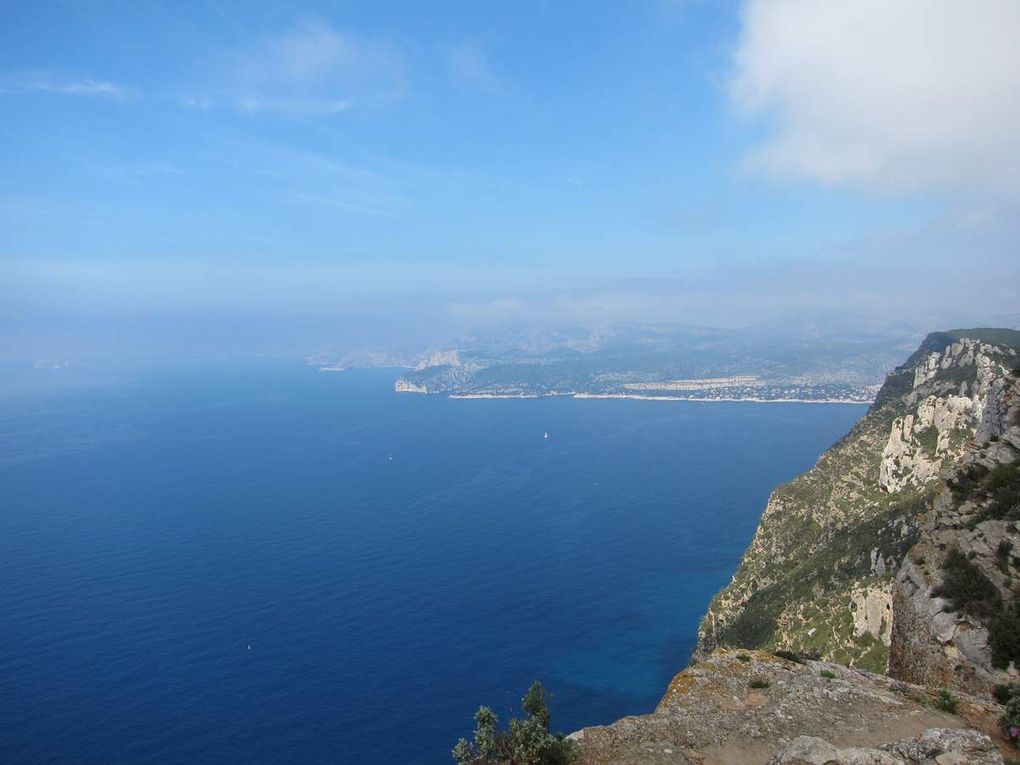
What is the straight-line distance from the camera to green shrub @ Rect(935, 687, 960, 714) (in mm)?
15219

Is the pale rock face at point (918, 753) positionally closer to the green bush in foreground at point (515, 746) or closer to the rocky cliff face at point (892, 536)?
the green bush in foreground at point (515, 746)

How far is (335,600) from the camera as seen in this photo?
80938mm

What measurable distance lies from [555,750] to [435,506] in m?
116

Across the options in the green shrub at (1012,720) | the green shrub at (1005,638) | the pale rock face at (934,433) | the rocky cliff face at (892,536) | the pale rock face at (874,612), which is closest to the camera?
the green shrub at (1012,720)

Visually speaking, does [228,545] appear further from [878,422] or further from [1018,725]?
[1018,725]

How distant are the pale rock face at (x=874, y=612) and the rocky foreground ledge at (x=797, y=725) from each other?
2736 cm

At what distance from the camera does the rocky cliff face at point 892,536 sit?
64.0ft

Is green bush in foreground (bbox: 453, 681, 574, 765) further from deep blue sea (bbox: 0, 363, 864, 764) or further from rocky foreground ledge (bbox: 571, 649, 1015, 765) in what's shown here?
deep blue sea (bbox: 0, 363, 864, 764)

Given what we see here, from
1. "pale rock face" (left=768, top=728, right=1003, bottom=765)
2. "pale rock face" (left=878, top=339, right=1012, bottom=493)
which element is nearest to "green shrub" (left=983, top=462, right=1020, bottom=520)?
"pale rock face" (left=768, top=728, right=1003, bottom=765)

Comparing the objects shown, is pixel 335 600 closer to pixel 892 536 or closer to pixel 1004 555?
pixel 892 536

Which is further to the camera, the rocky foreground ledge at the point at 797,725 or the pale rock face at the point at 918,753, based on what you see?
the rocky foreground ledge at the point at 797,725

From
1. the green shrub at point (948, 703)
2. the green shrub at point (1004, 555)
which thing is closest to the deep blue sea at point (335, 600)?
the green shrub at point (1004, 555)

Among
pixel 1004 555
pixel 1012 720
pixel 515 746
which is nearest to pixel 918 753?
pixel 1012 720

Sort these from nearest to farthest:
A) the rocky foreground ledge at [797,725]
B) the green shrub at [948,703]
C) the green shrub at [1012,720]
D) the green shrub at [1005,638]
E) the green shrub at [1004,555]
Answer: the rocky foreground ledge at [797,725] → the green shrub at [1012,720] → the green shrub at [948,703] → the green shrub at [1005,638] → the green shrub at [1004,555]
